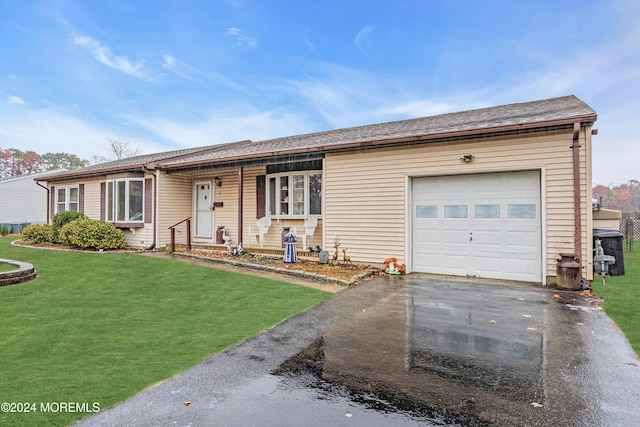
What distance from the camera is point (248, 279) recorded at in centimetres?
771

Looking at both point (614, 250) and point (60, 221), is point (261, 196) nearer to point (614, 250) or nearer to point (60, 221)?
point (60, 221)

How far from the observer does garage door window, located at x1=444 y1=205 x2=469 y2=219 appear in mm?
7906

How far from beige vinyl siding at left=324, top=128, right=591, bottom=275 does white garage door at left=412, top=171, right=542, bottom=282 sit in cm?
28

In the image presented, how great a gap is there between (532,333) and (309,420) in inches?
130

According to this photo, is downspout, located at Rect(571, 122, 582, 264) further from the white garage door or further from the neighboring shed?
the neighboring shed

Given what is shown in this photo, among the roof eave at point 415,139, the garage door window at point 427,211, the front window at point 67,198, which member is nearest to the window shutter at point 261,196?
the roof eave at point 415,139

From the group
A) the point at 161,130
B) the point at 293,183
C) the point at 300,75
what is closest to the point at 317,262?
the point at 293,183

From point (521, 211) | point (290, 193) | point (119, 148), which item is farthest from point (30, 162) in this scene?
point (521, 211)

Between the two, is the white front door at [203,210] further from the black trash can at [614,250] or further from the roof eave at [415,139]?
the black trash can at [614,250]

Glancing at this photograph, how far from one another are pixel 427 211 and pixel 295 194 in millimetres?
4517

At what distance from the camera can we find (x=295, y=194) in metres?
11.2

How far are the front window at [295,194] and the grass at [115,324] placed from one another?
11.4 ft

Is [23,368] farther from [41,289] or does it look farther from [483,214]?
[483,214]

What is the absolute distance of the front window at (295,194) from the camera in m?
10.9
